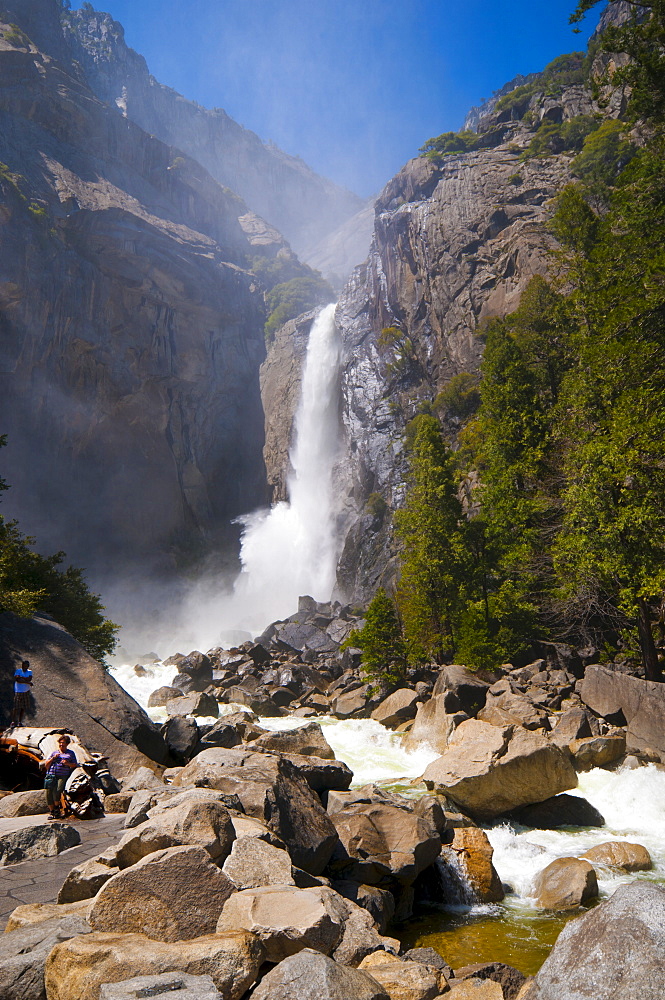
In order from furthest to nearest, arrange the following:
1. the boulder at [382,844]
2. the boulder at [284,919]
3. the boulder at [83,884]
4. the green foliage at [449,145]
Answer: the green foliage at [449,145] < the boulder at [382,844] < the boulder at [83,884] < the boulder at [284,919]

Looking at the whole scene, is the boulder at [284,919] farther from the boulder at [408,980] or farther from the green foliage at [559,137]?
the green foliage at [559,137]

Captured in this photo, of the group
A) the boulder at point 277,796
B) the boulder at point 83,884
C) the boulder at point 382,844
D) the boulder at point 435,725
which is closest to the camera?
the boulder at point 83,884

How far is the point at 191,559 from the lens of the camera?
55.5 meters

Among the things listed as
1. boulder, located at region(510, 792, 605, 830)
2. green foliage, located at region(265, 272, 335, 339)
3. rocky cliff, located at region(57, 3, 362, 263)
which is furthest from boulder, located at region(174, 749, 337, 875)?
rocky cliff, located at region(57, 3, 362, 263)

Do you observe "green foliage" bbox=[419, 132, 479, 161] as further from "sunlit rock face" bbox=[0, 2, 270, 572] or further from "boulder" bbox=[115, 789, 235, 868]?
"boulder" bbox=[115, 789, 235, 868]

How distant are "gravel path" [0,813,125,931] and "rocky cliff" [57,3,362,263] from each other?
110 meters

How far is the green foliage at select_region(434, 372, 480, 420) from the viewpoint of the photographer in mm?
39469

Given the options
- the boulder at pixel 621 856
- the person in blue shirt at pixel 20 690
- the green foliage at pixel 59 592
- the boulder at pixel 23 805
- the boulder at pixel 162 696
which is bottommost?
the boulder at pixel 621 856

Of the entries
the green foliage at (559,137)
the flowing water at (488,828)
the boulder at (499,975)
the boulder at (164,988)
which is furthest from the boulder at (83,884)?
the green foliage at (559,137)

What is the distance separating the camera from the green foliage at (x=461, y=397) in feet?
129

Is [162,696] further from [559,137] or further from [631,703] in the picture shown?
[559,137]

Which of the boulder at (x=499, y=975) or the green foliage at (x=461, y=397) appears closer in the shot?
the boulder at (x=499, y=975)

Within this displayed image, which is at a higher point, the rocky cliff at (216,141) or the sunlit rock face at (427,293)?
the rocky cliff at (216,141)

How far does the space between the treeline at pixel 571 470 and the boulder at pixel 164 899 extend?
492 inches
